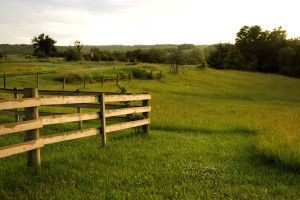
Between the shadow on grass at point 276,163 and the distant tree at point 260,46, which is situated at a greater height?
the distant tree at point 260,46

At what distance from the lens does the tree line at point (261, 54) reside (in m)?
66.0

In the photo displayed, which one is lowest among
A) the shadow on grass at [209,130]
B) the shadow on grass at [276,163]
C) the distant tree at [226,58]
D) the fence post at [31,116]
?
the shadow on grass at [209,130]

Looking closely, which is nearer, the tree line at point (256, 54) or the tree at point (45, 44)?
the tree line at point (256, 54)

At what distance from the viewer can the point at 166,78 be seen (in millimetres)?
46812

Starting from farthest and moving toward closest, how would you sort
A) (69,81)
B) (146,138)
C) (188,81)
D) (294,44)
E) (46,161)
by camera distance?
(294,44) < (188,81) < (69,81) < (146,138) < (46,161)

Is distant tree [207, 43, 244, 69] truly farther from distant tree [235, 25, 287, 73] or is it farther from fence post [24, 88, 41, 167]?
fence post [24, 88, 41, 167]

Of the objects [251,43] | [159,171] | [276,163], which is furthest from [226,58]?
[159,171]

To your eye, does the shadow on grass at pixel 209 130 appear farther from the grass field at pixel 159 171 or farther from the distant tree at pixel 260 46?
the distant tree at pixel 260 46

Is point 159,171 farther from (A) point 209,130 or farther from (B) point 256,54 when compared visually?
(B) point 256,54

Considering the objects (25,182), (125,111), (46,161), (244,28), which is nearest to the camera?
(25,182)

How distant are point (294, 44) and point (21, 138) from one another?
76397 mm

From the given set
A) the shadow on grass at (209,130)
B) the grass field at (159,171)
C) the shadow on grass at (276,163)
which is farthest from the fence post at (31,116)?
the shadow on grass at (209,130)

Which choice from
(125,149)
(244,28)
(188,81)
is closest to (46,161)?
(125,149)

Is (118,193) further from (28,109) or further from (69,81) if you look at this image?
(69,81)
